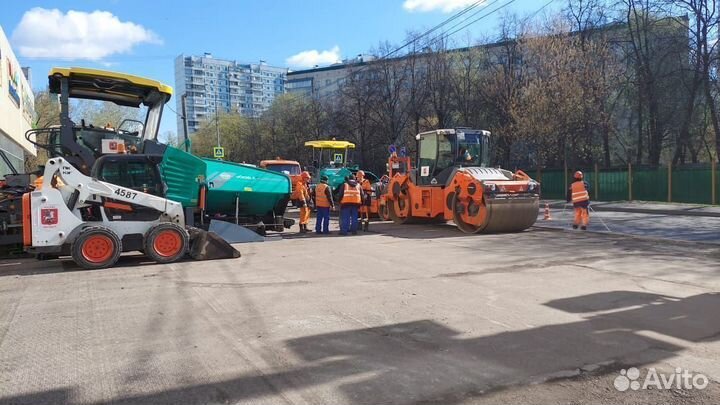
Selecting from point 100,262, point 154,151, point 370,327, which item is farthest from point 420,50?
point 370,327

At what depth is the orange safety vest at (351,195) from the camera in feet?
47.9

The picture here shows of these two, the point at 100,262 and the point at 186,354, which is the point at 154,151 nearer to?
the point at 100,262

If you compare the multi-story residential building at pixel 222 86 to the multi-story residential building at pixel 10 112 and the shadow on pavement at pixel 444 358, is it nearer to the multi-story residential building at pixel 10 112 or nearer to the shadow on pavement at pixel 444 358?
the multi-story residential building at pixel 10 112

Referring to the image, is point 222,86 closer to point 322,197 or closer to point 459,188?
point 322,197

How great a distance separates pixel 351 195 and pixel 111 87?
627cm

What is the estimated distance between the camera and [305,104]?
5478 centimetres

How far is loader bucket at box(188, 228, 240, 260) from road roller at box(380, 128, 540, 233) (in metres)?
6.35

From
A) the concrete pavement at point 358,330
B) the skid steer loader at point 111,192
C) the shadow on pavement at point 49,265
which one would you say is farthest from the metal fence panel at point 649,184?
the shadow on pavement at point 49,265

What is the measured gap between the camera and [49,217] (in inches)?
353

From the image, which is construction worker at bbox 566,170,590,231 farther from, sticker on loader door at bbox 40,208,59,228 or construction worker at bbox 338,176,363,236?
sticker on loader door at bbox 40,208,59,228

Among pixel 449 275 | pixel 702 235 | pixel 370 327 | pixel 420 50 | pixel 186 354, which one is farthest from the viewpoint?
pixel 420 50

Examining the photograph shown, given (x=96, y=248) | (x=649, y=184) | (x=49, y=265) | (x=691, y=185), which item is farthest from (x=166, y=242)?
(x=649, y=184)

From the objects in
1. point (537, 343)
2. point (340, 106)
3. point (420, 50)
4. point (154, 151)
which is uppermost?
point (420, 50)

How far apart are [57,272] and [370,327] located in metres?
6.22
